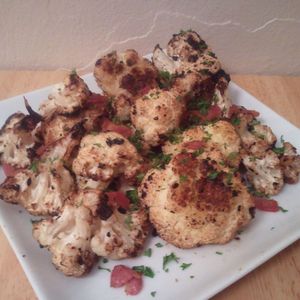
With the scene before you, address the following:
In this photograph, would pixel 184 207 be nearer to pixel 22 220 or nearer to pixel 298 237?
pixel 298 237

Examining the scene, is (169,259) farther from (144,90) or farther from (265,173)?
(144,90)

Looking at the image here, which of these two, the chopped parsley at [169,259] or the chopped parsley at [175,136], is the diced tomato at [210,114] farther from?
the chopped parsley at [169,259]

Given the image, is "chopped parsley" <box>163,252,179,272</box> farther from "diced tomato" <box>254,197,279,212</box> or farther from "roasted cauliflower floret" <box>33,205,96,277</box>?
"diced tomato" <box>254,197,279,212</box>

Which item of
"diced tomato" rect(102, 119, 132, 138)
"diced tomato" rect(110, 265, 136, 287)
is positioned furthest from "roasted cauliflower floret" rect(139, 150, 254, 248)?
"diced tomato" rect(102, 119, 132, 138)

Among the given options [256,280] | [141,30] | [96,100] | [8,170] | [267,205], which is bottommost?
[256,280]

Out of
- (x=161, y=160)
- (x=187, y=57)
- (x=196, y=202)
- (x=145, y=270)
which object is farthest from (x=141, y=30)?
(x=145, y=270)

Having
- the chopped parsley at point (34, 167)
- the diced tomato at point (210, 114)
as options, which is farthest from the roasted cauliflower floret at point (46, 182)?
the diced tomato at point (210, 114)

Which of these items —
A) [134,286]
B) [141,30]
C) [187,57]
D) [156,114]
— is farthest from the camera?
[141,30]
